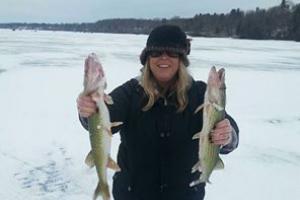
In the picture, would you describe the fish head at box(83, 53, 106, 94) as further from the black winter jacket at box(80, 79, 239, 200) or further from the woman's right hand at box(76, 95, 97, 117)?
the black winter jacket at box(80, 79, 239, 200)

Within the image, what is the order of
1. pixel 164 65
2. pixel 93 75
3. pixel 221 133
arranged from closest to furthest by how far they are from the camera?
pixel 93 75, pixel 221 133, pixel 164 65

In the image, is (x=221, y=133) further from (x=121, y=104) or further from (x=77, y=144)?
(x=77, y=144)

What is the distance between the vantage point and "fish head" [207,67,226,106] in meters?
2.11

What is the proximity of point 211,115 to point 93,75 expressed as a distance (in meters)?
0.55

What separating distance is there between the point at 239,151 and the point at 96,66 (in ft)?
18.5

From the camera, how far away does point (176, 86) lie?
2.69 m

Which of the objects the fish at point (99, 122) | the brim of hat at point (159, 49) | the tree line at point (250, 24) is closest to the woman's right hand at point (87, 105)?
the fish at point (99, 122)

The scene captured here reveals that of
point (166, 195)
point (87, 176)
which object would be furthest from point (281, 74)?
point (166, 195)

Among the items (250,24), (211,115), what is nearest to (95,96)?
(211,115)

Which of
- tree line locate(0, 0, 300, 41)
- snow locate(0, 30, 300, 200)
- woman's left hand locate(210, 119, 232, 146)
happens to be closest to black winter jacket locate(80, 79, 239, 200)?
woman's left hand locate(210, 119, 232, 146)

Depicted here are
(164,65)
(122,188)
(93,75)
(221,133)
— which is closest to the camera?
(93,75)

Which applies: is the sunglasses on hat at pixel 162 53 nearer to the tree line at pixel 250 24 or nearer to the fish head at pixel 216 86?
the fish head at pixel 216 86

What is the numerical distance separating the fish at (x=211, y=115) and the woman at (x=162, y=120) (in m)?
0.18

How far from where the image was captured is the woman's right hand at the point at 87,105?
7.25ft
